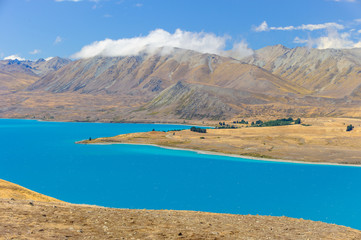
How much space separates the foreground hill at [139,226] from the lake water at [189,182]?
132 ft

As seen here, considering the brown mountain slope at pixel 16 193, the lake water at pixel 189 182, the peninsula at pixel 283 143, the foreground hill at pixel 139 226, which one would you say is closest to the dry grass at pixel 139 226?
the foreground hill at pixel 139 226

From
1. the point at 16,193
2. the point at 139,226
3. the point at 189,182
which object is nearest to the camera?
the point at 139,226

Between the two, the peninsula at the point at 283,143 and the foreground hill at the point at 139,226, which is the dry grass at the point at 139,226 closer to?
the foreground hill at the point at 139,226

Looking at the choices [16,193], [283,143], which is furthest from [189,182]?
[283,143]

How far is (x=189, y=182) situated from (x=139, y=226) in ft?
246

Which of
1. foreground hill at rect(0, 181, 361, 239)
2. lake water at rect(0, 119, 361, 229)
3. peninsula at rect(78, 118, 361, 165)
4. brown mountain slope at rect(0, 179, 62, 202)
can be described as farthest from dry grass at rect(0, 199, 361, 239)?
peninsula at rect(78, 118, 361, 165)

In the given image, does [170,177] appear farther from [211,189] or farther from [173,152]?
[173,152]

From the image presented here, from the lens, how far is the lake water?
73.4m

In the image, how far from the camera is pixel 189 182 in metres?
98.4

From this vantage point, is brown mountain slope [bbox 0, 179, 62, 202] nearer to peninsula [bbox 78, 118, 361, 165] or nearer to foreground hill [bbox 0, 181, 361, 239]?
foreground hill [bbox 0, 181, 361, 239]

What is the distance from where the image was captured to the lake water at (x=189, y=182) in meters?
73.4

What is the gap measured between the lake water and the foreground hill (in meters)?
40.1

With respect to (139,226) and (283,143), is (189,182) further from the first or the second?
(283,143)

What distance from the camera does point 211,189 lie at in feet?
294
